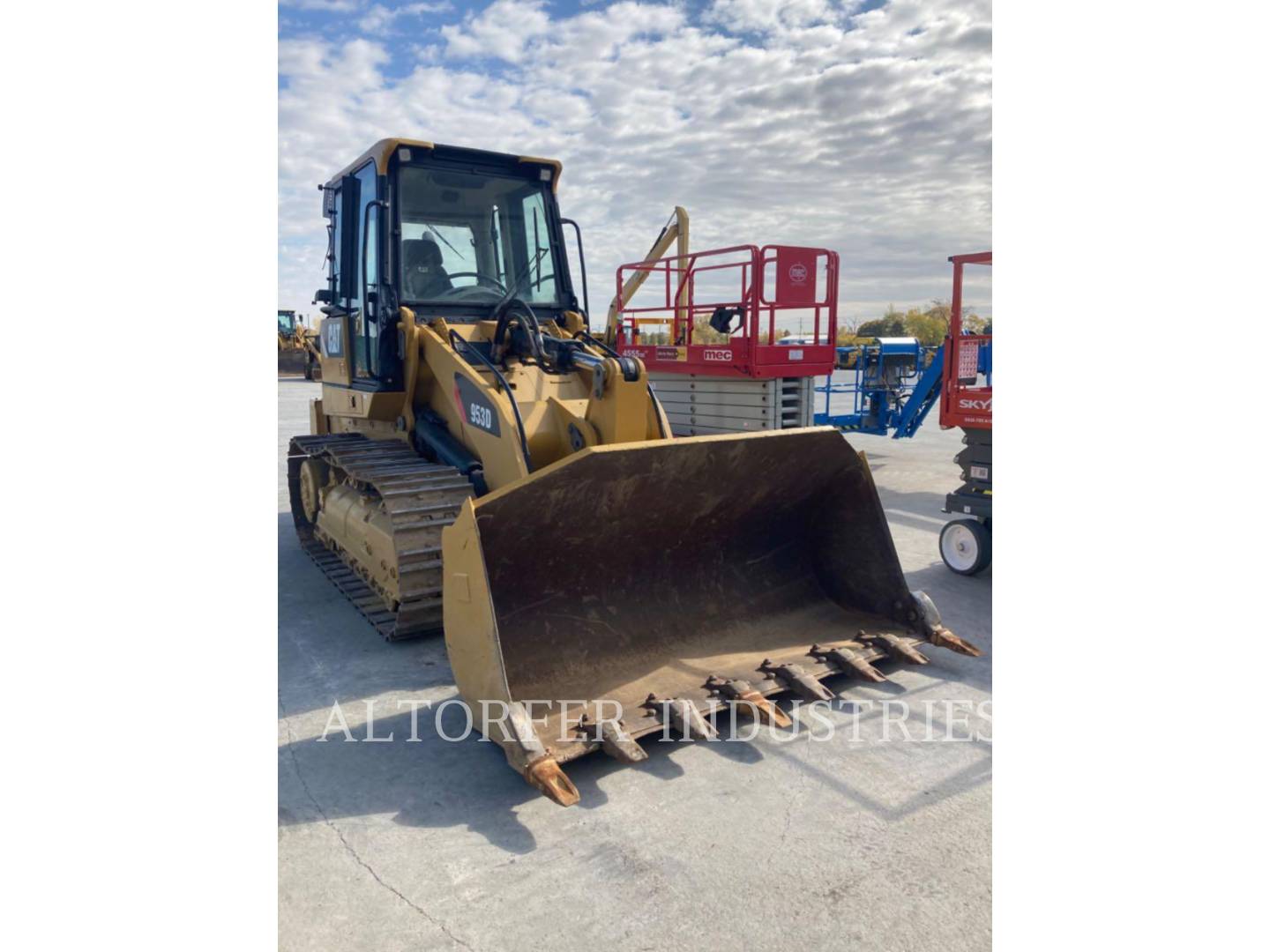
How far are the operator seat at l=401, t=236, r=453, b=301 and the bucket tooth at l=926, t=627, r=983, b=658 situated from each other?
368 cm

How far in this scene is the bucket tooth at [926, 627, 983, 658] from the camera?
4.37 m

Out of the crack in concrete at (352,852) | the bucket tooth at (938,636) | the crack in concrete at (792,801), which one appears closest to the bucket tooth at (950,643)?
the bucket tooth at (938,636)

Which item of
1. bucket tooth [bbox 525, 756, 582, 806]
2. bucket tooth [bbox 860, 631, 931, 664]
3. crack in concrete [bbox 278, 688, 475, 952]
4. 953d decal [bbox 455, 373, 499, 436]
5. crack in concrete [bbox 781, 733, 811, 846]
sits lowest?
crack in concrete [bbox 278, 688, 475, 952]

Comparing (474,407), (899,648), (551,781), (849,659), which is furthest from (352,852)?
(899,648)

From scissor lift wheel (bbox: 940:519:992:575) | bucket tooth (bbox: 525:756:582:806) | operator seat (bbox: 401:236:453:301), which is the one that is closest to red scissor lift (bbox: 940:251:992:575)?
scissor lift wheel (bbox: 940:519:992:575)

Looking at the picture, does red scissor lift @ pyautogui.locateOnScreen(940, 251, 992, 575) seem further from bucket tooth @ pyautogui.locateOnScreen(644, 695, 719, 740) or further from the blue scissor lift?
the blue scissor lift

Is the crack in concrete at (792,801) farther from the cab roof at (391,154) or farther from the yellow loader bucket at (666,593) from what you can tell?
the cab roof at (391,154)

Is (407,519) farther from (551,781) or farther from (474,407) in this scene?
(551,781)

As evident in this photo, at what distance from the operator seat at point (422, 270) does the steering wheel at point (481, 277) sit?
0.17ft

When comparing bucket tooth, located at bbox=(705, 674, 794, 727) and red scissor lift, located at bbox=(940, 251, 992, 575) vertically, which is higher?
red scissor lift, located at bbox=(940, 251, 992, 575)

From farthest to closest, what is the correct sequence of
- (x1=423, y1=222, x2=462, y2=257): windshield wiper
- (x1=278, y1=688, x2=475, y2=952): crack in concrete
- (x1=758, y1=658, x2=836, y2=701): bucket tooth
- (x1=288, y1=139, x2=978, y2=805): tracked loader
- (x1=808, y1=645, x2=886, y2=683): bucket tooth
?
(x1=423, y1=222, x2=462, y2=257): windshield wiper, (x1=808, y1=645, x2=886, y2=683): bucket tooth, (x1=758, y1=658, x2=836, y2=701): bucket tooth, (x1=288, y1=139, x2=978, y2=805): tracked loader, (x1=278, y1=688, x2=475, y2=952): crack in concrete

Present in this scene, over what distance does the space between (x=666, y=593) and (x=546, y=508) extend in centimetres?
97

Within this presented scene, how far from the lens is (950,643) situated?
173 inches

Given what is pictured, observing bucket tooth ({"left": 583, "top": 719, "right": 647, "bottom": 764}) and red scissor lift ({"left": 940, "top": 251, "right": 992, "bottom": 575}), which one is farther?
red scissor lift ({"left": 940, "top": 251, "right": 992, "bottom": 575})
